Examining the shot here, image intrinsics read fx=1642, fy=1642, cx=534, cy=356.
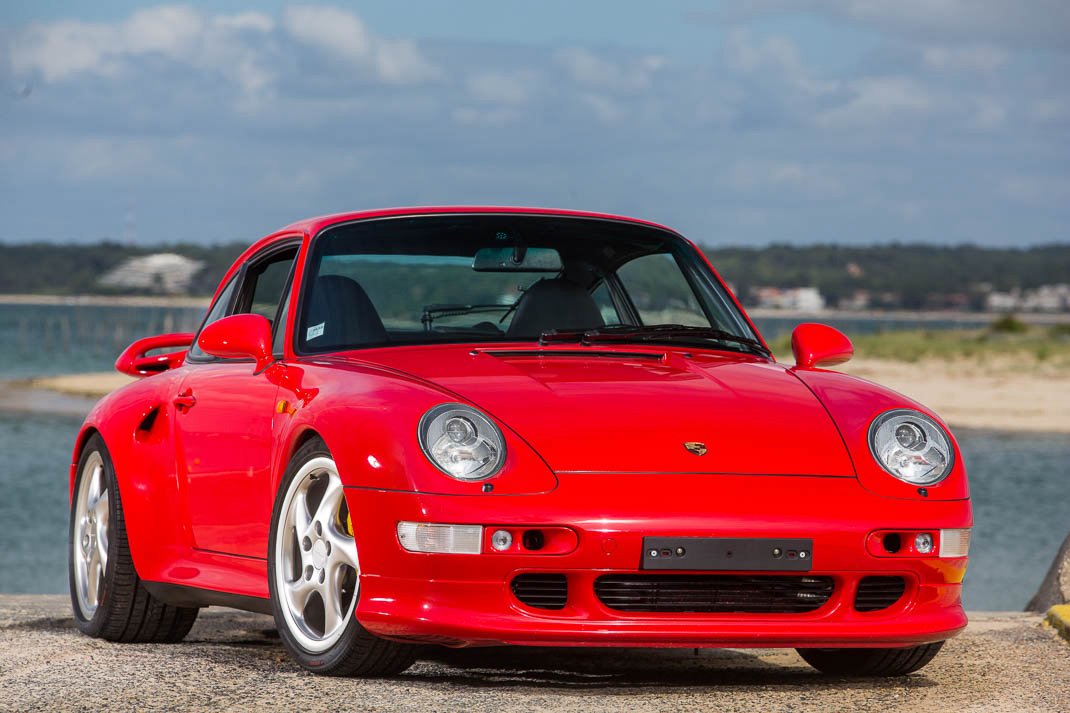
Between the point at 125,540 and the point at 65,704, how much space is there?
1.92 metres

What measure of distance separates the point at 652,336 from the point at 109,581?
7.69 feet

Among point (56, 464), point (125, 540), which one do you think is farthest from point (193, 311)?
point (125, 540)

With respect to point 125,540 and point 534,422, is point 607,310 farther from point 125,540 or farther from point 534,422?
point 125,540

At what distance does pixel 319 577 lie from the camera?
483cm

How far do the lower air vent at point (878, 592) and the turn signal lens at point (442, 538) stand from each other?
43.3 inches

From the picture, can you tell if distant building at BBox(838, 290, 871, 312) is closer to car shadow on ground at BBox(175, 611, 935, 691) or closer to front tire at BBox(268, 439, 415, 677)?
car shadow on ground at BBox(175, 611, 935, 691)

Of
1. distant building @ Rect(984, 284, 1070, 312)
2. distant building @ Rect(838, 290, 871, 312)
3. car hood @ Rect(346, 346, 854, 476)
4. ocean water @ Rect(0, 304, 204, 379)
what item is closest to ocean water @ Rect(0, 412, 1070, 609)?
ocean water @ Rect(0, 304, 204, 379)

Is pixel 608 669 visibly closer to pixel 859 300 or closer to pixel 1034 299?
pixel 859 300

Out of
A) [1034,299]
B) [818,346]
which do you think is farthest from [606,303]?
[1034,299]

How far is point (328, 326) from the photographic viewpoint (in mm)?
5492

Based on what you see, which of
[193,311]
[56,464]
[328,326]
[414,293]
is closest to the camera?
[328,326]

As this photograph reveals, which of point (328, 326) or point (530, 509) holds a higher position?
point (328, 326)

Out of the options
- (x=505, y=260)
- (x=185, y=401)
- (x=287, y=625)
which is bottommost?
(x=287, y=625)

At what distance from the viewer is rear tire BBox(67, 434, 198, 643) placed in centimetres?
624
